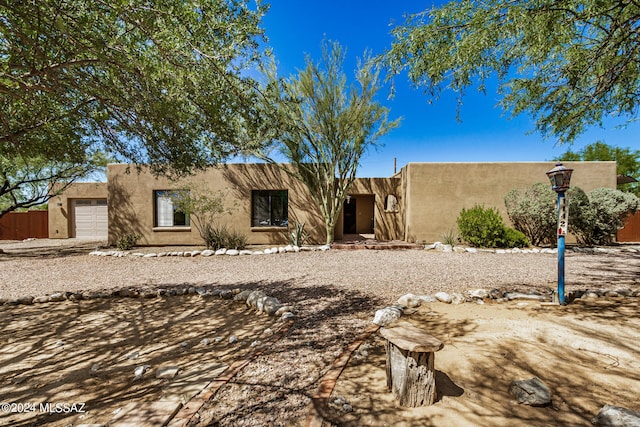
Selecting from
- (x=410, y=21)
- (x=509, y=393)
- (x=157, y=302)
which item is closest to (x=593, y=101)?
(x=410, y=21)

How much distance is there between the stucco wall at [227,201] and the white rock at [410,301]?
7106 millimetres

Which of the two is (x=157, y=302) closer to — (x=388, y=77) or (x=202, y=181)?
(x=388, y=77)

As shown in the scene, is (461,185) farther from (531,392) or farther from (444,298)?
(531,392)

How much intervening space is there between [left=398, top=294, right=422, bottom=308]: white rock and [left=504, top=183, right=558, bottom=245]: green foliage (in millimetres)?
7704

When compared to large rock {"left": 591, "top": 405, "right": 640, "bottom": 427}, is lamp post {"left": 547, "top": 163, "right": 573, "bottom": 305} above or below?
above

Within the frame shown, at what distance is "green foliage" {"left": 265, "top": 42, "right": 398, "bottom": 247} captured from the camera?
363 inches

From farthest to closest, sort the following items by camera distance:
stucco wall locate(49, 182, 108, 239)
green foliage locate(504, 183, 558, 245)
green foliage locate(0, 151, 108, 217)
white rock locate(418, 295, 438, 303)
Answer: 1. stucco wall locate(49, 182, 108, 239)
2. green foliage locate(0, 151, 108, 217)
3. green foliage locate(504, 183, 558, 245)
4. white rock locate(418, 295, 438, 303)

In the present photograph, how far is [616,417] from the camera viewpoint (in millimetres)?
1650

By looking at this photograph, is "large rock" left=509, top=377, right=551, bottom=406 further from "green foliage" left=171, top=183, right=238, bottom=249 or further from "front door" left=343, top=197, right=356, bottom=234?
"front door" left=343, top=197, right=356, bottom=234

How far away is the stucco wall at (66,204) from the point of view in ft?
50.4

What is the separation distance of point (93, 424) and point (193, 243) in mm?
9876

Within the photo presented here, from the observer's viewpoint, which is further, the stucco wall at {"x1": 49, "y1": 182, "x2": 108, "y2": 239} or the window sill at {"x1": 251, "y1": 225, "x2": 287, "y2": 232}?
the stucco wall at {"x1": 49, "y1": 182, "x2": 108, "y2": 239}

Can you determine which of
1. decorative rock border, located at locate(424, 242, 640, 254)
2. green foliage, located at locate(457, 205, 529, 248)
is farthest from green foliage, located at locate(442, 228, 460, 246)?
decorative rock border, located at locate(424, 242, 640, 254)

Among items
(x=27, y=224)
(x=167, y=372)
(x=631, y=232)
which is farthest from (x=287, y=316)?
(x=27, y=224)
